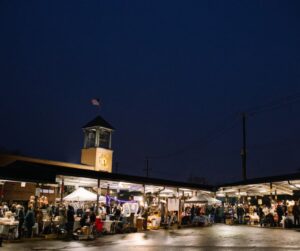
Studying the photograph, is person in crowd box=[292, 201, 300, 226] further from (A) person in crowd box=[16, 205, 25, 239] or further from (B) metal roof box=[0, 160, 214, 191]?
(A) person in crowd box=[16, 205, 25, 239]

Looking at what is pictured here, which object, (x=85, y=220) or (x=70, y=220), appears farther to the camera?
(x=85, y=220)

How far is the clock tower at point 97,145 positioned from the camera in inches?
1374

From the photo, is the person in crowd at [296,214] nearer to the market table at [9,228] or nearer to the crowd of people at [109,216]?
the crowd of people at [109,216]

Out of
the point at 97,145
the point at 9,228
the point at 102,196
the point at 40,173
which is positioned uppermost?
the point at 97,145

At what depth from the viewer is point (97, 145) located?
1385 inches

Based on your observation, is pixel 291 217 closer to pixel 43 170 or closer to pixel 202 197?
pixel 202 197

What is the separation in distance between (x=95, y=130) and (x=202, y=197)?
1218 centimetres

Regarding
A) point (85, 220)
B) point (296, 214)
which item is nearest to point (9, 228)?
point (85, 220)

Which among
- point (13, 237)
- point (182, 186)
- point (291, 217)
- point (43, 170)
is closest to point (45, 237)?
point (13, 237)

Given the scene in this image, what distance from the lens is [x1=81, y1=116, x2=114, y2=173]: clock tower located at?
34906 millimetres

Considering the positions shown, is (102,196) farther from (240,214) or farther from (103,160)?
(240,214)

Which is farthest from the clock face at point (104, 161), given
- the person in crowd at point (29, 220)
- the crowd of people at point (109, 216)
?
the person in crowd at point (29, 220)

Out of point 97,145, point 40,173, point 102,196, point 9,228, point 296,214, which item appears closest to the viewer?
point 9,228

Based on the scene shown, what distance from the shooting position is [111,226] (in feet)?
74.6
